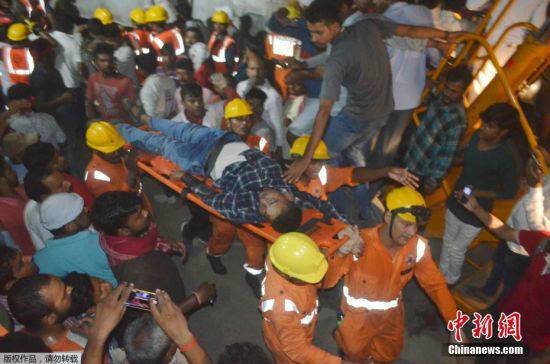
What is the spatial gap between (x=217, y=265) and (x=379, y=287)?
216cm

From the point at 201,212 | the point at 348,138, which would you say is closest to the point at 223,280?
the point at 201,212

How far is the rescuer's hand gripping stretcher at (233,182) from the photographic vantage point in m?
3.26

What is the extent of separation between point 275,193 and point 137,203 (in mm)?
1187

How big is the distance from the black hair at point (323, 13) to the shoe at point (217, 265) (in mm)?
2751

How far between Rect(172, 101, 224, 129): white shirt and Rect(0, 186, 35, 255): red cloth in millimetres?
1918

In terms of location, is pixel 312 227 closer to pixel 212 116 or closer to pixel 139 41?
pixel 212 116

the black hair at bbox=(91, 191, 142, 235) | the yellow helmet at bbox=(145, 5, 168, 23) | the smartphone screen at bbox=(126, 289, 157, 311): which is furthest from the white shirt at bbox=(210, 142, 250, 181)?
the yellow helmet at bbox=(145, 5, 168, 23)

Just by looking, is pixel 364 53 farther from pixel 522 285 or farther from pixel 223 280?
pixel 223 280

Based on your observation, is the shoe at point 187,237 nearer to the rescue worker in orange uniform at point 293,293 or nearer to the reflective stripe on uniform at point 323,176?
the reflective stripe on uniform at point 323,176

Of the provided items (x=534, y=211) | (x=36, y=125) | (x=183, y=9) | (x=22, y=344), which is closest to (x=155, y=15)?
(x=183, y=9)

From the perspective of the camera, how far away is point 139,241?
2.61 metres

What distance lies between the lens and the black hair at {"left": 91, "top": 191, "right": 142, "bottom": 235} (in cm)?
266

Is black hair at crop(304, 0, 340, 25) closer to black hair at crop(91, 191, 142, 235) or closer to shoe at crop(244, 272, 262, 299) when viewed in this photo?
black hair at crop(91, 191, 142, 235)

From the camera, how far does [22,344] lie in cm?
218
